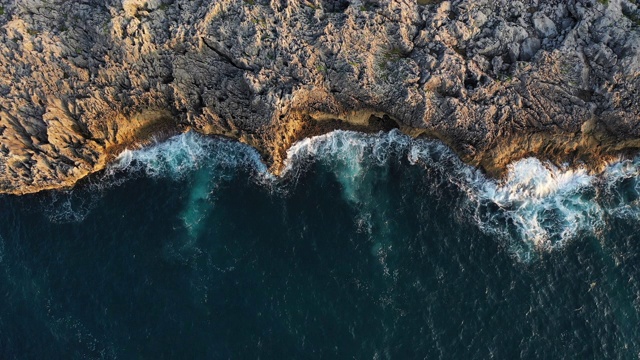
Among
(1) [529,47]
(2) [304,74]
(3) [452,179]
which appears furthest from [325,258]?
(1) [529,47]

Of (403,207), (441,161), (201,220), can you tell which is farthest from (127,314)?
(441,161)

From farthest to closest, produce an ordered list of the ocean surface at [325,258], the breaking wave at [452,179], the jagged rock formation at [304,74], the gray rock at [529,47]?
the gray rock at [529,47]
the jagged rock formation at [304,74]
the breaking wave at [452,179]
the ocean surface at [325,258]

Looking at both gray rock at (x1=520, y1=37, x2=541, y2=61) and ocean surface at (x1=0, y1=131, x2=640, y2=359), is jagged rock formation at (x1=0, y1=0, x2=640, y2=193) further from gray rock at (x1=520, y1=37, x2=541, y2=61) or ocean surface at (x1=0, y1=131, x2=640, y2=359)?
ocean surface at (x1=0, y1=131, x2=640, y2=359)

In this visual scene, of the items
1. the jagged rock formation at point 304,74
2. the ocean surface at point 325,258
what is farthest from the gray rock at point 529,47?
the ocean surface at point 325,258

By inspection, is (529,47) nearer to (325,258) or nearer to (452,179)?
(452,179)

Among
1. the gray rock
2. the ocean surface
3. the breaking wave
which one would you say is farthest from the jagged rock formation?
the ocean surface

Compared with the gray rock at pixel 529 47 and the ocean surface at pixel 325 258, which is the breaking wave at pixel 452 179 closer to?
the ocean surface at pixel 325 258
